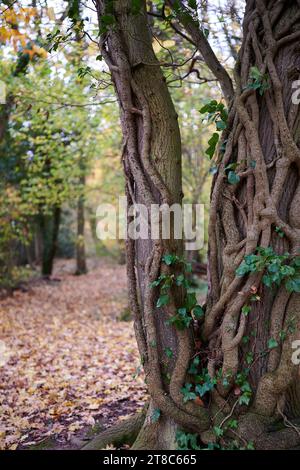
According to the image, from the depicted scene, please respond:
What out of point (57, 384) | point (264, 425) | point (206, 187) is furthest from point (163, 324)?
point (206, 187)

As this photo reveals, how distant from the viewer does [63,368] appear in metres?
6.09

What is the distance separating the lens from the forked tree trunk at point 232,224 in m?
2.99

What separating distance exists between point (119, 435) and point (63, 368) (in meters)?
2.70

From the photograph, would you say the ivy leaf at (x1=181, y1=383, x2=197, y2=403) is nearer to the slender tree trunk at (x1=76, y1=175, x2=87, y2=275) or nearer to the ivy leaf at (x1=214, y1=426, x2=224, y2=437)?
the ivy leaf at (x1=214, y1=426, x2=224, y2=437)

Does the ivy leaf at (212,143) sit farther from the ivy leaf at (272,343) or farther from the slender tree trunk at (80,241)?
the slender tree trunk at (80,241)

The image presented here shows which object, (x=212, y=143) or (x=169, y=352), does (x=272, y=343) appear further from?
(x=212, y=143)

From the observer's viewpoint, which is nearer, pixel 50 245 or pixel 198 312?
pixel 198 312

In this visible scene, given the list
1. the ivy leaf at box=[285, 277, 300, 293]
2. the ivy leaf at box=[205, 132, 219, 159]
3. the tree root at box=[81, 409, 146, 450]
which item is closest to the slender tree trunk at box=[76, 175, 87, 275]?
the tree root at box=[81, 409, 146, 450]

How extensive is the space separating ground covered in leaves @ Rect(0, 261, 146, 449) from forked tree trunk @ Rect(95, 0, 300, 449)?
3.79 ft

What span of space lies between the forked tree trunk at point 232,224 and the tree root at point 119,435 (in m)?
0.26

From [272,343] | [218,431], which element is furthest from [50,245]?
[272,343]

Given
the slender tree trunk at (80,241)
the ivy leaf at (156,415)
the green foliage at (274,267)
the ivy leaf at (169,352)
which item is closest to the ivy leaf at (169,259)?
the green foliage at (274,267)

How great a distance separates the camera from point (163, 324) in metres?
3.21
